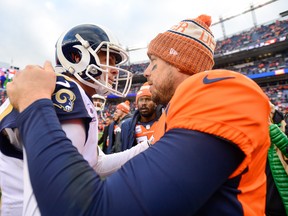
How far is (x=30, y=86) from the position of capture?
2.83 feet

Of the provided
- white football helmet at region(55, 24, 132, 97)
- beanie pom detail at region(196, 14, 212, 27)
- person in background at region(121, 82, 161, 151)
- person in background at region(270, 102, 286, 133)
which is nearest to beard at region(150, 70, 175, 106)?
white football helmet at region(55, 24, 132, 97)

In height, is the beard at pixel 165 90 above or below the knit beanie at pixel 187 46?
below

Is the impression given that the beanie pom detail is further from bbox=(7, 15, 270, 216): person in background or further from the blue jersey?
the blue jersey

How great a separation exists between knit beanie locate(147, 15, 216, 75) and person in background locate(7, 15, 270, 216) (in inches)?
24.8

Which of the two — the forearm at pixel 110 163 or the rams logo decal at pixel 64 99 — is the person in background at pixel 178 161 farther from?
the forearm at pixel 110 163

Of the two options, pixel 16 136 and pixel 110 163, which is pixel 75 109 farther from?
pixel 110 163

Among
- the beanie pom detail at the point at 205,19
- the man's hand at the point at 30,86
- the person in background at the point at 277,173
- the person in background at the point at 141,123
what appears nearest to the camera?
the man's hand at the point at 30,86

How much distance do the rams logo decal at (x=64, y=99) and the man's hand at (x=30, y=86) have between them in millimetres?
49

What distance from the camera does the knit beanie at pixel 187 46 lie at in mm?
1485

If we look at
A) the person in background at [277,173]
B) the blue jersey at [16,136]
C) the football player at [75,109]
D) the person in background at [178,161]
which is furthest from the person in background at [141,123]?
the person in background at [178,161]

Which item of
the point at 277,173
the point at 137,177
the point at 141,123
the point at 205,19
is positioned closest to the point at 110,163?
the point at 137,177

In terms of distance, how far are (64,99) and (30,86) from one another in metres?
0.15

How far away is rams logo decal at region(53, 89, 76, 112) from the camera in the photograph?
0.93 metres

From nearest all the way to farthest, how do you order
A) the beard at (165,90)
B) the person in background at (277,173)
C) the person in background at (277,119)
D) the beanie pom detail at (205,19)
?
the beard at (165,90)
the beanie pom detail at (205,19)
the person in background at (277,173)
the person in background at (277,119)
